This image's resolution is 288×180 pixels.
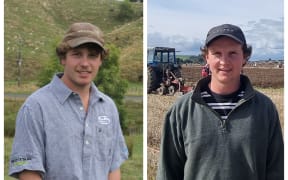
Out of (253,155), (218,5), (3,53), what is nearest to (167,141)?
(253,155)

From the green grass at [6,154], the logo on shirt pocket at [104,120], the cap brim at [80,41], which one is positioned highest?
the cap brim at [80,41]

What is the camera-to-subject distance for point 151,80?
11.4 feet

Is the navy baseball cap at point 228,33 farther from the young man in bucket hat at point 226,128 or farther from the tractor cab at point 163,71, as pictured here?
the tractor cab at point 163,71

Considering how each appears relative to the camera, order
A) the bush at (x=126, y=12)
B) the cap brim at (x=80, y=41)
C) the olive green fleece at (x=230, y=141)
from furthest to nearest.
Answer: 1. the bush at (x=126, y=12)
2. the olive green fleece at (x=230, y=141)
3. the cap brim at (x=80, y=41)

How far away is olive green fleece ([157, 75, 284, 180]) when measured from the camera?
118 inches

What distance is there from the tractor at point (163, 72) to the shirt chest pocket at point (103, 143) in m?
0.51

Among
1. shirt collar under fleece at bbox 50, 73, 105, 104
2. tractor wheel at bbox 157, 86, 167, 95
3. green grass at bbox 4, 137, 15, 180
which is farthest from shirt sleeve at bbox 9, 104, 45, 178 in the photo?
tractor wheel at bbox 157, 86, 167, 95

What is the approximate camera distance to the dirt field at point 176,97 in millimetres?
3301

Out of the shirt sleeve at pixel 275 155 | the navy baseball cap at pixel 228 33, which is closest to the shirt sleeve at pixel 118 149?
the navy baseball cap at pixel 228 33

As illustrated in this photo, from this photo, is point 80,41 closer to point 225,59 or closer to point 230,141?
point 225,59

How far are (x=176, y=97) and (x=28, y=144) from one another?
108cm

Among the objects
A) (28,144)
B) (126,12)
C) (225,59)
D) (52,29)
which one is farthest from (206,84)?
(28,144)

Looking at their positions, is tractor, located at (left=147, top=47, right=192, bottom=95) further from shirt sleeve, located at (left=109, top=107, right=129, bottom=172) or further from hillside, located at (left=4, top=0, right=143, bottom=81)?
shirt sleeve, located at (left=109, top=107, right=129, bottom=172)

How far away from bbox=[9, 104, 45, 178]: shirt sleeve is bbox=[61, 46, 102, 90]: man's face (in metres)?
0.29
